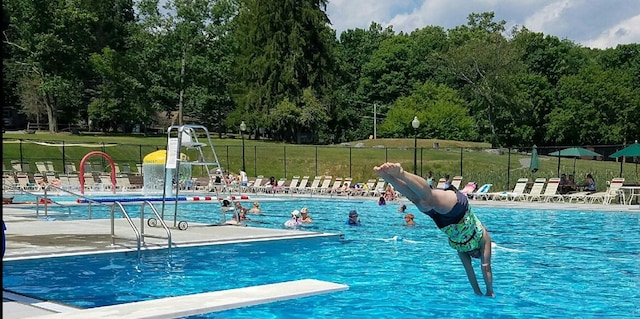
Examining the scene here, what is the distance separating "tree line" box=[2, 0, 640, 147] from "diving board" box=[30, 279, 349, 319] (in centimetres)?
4909

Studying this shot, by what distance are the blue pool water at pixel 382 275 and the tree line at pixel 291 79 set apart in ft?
142

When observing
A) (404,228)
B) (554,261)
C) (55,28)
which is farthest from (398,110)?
(554,261)

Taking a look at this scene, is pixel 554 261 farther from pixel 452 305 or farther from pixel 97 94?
pixel 97 94

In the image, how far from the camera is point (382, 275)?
1168 centimetres

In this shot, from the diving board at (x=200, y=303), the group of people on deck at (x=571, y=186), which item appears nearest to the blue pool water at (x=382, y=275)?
the diving board at (x=200, y=303)

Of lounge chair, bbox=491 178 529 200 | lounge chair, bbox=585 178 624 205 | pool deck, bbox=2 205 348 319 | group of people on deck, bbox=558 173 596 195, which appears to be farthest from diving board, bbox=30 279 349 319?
group of people on deck, bbox=558 173 596 195

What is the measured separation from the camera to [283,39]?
60469 millimetres

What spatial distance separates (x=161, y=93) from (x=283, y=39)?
13498 mm

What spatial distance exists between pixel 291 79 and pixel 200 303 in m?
52.5

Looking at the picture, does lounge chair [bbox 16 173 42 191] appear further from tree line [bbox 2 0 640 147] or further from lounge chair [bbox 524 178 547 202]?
tree line [bbox 2 0 640 147]

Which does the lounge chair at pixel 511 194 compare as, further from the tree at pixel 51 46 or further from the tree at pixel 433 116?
the tree at pixel 51 46

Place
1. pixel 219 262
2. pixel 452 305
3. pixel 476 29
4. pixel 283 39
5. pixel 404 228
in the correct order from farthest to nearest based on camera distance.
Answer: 1. pixel 476 29
2. pixel 283 39
3. pixel 404 228
4. pixel 219 262
5. pixel 452 305

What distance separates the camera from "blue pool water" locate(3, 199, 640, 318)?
917cm

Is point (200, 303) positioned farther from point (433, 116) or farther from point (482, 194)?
point (433, 116)
